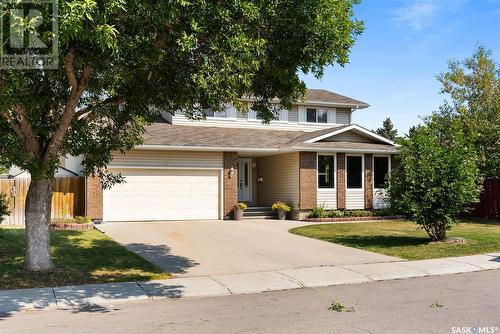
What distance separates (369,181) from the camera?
960 inches

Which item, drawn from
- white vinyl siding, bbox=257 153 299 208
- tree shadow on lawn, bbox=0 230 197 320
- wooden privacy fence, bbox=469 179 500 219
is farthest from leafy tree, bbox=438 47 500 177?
tree shadow on lawn, bbox=0 230 197 320

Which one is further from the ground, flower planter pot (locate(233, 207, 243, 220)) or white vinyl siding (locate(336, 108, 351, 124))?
white vinyl siding (locate(336, 108, 351, 124))

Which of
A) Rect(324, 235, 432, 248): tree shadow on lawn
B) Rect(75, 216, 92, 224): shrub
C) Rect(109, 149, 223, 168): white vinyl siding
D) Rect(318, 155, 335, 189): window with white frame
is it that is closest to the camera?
Rect(324, 235, 432, 248): tree shadow on lawn

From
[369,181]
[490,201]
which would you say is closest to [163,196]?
[369,181]

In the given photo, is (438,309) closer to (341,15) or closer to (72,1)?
(341,15)

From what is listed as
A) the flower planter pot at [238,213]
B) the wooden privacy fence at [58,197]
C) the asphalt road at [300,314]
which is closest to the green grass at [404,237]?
the flower planter pot at [238,213]

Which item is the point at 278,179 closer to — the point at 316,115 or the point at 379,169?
the point at 379,169

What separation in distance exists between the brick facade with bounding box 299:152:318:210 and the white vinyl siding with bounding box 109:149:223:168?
145 inches

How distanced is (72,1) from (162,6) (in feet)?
4.21

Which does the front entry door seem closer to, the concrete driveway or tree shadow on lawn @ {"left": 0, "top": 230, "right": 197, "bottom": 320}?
the concrete driveway

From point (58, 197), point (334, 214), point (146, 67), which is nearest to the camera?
point (146, 67)

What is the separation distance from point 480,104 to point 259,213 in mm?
13472

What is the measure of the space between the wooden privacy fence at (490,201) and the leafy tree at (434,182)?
9.51m

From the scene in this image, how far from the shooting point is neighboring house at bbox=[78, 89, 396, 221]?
68.6 feet
